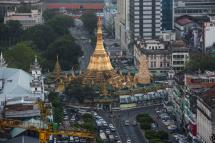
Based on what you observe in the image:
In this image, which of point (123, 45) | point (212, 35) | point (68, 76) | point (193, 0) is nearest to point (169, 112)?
point (68, 76)

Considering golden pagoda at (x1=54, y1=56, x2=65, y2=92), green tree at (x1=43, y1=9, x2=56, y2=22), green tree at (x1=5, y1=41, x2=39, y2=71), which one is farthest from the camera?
green tree at (x1=43, y1=9, x2=56, y2=22)

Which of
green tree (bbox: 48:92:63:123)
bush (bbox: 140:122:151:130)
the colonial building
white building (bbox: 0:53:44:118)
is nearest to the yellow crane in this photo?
white building (bbox: 0:53:44:118)

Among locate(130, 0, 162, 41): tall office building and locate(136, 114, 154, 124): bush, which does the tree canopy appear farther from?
Answer: locate(130, 0, 162, 41): tall office building

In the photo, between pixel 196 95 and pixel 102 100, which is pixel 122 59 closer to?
pixel 102 100

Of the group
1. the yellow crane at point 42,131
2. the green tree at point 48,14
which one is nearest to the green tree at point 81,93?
the yellow crane at point 42,131

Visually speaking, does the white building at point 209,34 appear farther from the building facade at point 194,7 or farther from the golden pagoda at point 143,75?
the building facade at point 194,7
